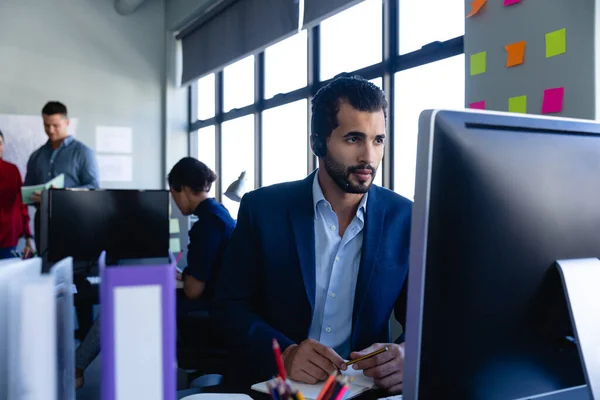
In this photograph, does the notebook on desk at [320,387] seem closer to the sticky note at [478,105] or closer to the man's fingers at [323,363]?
the man's fingers at [323,363]

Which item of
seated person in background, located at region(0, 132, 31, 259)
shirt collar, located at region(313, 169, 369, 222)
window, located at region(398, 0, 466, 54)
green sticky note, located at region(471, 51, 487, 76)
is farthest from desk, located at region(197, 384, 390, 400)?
seated person in background, located at region(0, 132, 31, 259)

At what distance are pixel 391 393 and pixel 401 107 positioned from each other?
224cm

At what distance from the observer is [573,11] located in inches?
62.9

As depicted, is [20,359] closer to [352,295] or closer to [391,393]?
[391,393]

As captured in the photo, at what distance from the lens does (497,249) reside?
24.7 inches

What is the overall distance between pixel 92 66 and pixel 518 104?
4549mm

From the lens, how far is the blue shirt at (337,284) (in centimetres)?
126

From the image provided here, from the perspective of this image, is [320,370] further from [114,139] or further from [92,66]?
[92,66]

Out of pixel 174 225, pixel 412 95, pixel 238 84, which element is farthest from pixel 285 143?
pixel 412 95

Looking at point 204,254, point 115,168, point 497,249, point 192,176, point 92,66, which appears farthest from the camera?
point 115,168

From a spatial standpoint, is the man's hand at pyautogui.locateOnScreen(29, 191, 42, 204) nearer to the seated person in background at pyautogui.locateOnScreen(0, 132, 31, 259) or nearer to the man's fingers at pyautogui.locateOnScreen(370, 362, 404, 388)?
the seated person in background at pyautogui.locateOnScreen(0, 132, 31, 259)

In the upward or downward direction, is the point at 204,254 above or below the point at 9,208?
below

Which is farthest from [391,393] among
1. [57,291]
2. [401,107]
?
[401,107]

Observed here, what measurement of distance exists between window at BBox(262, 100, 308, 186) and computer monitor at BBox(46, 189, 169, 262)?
142 cm
